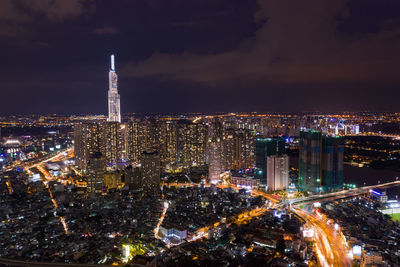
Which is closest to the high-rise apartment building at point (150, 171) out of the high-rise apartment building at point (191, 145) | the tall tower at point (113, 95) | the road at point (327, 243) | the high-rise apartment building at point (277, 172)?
the high-rise apartment building at point (191, 145)

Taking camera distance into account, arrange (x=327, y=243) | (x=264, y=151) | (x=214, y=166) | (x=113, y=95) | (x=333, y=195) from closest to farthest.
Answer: (x=327, y=243) → (x=333, y=195) → (x=264, y=151) → (x=214, y=166) → (x=113, y=95)

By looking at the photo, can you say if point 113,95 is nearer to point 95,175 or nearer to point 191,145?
point 191,145

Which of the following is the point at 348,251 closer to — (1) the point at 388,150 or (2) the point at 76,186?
(2) the point at 76,186

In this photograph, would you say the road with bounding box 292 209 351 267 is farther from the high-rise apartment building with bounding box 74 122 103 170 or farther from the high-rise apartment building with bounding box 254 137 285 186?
the high-rise apartment building with bounding box 74 122 103 170

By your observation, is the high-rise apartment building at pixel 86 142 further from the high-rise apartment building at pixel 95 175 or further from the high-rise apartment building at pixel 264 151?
the high-rise apartment building at pixel 264 151

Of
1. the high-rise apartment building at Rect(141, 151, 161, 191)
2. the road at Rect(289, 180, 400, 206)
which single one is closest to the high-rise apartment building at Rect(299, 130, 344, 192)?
the road at Rect(289, 180, 400, 206)

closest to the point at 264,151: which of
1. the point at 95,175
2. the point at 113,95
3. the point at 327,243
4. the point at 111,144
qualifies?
the point at 327,243

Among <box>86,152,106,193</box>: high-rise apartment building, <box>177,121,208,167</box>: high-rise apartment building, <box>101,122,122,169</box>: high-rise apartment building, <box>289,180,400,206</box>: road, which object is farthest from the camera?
<box>177,121,208,167</box>: high-rise apartment building
